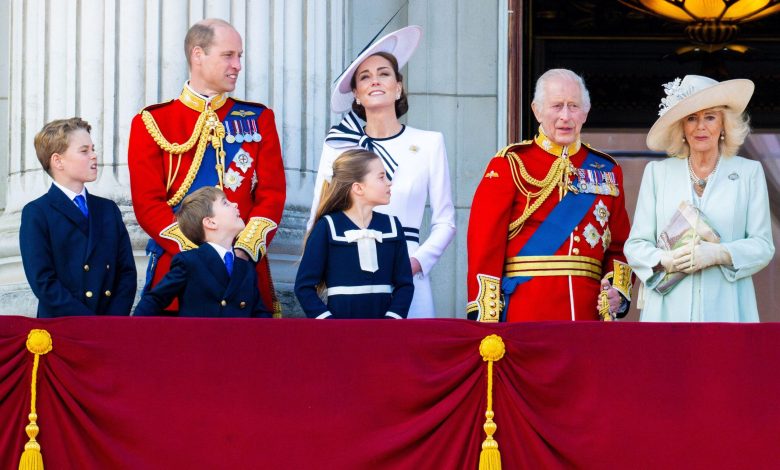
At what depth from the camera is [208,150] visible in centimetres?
786

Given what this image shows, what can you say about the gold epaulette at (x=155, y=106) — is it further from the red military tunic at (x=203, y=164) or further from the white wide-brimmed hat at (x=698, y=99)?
the white wide-brimmed hat at (x=698, y=99)

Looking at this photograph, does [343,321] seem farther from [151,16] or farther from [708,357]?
[151,16]

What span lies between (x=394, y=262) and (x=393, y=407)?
38.6 inches

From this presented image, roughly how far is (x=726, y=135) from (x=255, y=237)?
6.14 ft

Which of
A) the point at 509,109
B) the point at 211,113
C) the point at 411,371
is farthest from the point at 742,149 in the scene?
the point at 411,371

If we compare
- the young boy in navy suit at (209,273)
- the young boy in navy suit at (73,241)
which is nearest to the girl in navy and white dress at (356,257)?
the young boy in navy suit at (209,273)

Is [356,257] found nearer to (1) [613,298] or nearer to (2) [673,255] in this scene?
(1) [613,298]

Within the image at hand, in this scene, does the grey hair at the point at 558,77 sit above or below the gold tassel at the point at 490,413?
above

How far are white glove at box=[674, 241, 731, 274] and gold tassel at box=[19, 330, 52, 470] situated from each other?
94.5 inches

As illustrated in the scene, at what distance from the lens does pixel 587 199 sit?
25.5ft

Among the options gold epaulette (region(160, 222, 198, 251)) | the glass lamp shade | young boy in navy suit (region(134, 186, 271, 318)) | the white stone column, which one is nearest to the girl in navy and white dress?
young boy in navy suit (region(134, 186, 271, 318))

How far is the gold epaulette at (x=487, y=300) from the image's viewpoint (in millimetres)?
7516

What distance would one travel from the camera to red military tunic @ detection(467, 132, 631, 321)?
7.60m

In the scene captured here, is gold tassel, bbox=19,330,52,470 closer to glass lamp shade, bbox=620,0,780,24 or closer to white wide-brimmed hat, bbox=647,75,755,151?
white wide-brimmed hat, bbox=647,75,755,151
